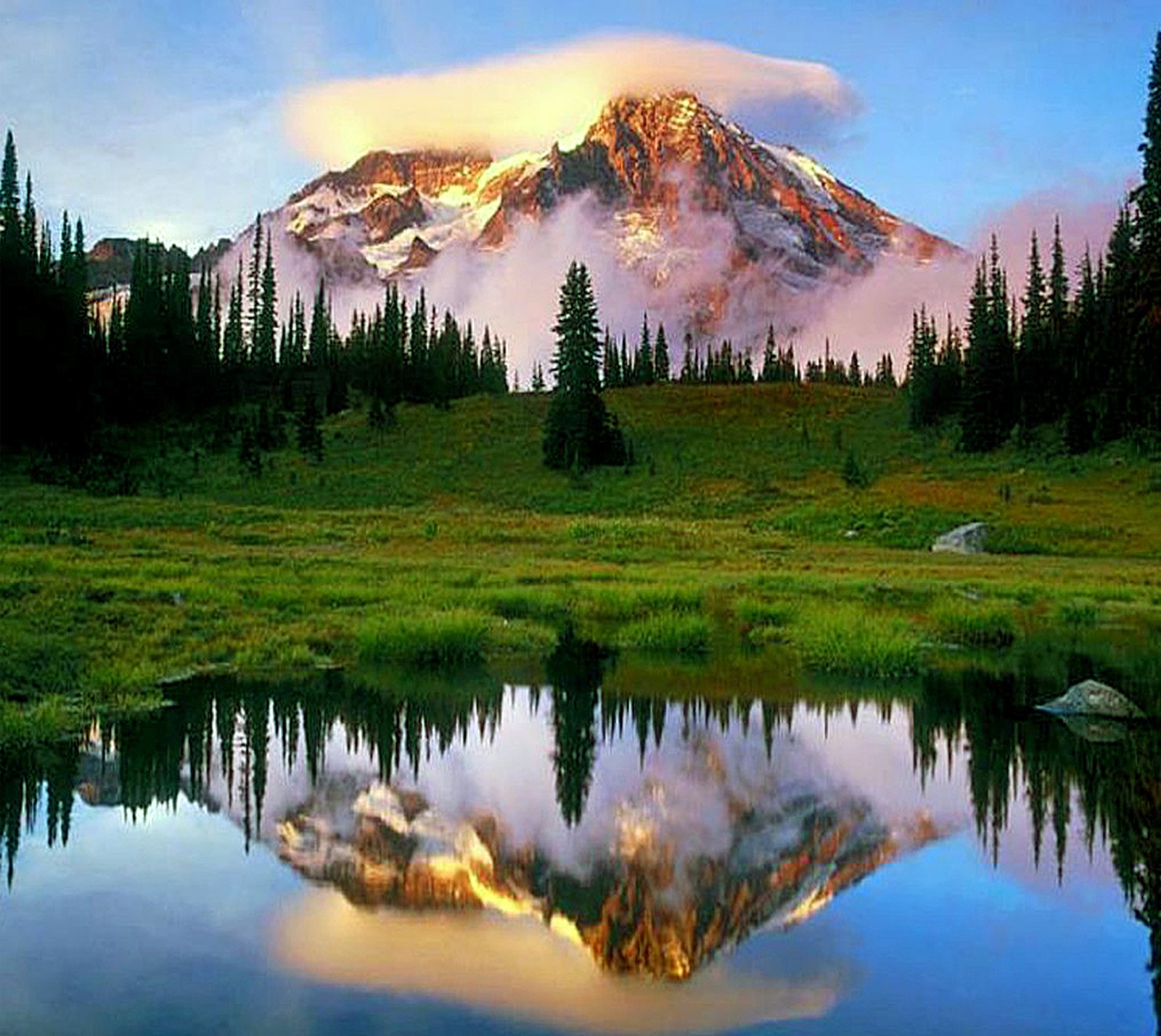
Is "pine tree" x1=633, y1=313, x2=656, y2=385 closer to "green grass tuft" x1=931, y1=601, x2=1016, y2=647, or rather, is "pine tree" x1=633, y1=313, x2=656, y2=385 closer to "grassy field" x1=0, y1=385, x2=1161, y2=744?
"grassy field" x1=0, y1=385, x2=1161, y2=744

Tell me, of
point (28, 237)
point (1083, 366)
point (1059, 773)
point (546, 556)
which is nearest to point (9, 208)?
point (28, 237)

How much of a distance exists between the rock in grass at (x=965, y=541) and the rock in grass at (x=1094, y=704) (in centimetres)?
3495

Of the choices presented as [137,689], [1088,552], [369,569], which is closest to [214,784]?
[137,689]

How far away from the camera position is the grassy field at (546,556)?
91.3 feet

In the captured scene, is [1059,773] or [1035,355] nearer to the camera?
[1059,773]

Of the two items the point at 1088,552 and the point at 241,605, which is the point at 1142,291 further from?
the point at 1088,552

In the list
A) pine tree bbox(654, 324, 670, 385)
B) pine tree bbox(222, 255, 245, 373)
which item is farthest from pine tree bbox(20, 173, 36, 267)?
pine tree bbox(654, 324, 670, 385)

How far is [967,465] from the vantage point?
9488 centimetres

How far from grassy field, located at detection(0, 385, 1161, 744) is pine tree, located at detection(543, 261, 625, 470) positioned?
10.6 ft

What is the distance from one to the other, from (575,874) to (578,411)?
8691 centimetres

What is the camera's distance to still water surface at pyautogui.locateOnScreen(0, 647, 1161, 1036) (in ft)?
33.8

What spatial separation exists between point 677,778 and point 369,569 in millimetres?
25897

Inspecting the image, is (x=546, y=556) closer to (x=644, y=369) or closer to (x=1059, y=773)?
(x=1059, y=773)

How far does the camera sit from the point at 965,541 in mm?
58719
